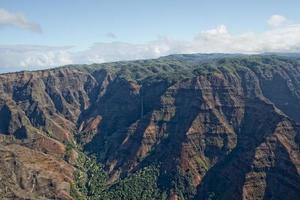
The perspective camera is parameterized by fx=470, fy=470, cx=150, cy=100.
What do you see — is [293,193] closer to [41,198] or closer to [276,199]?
[276,199]

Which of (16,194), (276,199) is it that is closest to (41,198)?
(16,194)

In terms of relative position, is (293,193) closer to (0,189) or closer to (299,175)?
(299,175)

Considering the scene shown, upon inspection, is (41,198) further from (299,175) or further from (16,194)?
(299,175)

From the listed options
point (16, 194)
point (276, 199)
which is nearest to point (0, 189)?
point (16, 194)

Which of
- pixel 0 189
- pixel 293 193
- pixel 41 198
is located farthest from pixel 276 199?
pixel 0 189

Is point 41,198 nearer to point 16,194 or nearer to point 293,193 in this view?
point 16,194
